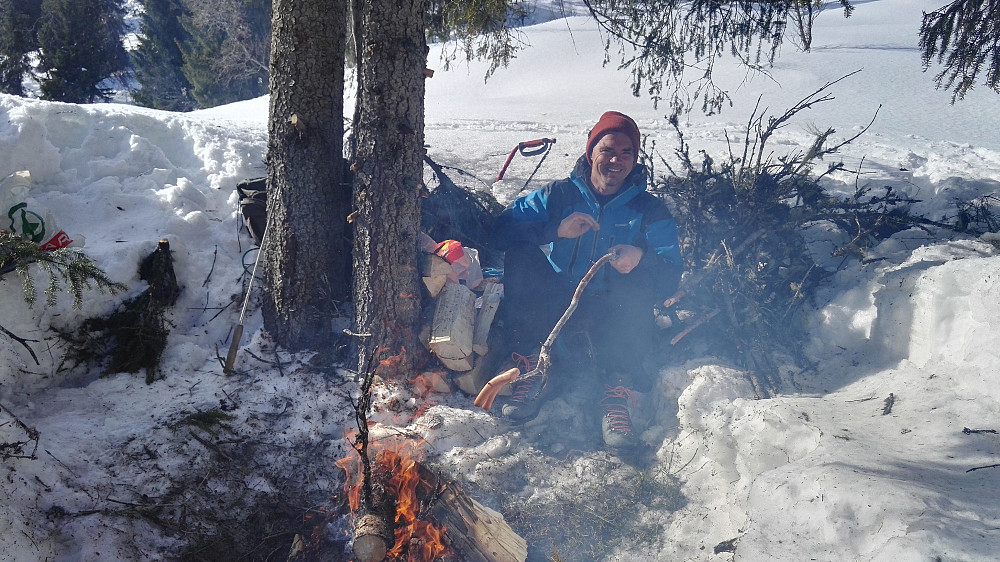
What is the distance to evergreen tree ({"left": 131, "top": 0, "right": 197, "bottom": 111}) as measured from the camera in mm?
21297

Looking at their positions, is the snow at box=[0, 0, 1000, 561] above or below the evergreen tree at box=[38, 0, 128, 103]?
below

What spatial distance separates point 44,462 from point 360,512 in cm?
151

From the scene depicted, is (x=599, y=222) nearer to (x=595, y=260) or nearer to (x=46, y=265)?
(x=595, y=260)

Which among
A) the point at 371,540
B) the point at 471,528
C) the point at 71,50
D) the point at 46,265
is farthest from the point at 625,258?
the point at 71,50

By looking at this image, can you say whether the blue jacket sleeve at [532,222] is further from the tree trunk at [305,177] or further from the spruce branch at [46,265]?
the spruce branch at [46,265]

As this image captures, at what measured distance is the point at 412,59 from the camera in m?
3.15

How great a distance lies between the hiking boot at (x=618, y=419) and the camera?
3.42 metres

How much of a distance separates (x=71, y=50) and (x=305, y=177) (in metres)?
19.4

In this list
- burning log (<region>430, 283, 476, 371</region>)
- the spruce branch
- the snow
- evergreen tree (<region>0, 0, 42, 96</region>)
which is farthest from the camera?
evergreen tree (<region>0, 0, 42, 96</region>)

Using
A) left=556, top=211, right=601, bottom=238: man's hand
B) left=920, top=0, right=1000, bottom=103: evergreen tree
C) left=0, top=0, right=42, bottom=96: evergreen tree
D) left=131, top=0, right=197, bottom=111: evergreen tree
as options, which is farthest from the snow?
left=131, top=0, right=197, bottom=111: evergreen tree

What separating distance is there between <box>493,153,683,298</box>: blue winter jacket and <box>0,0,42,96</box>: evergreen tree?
66.4 ft

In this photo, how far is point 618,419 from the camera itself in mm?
3504

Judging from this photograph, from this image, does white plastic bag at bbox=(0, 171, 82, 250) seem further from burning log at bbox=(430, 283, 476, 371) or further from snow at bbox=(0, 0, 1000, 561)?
burning log at bbox=(430, 283, 476, 371)

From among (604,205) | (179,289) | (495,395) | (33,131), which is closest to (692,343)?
(604,205)
